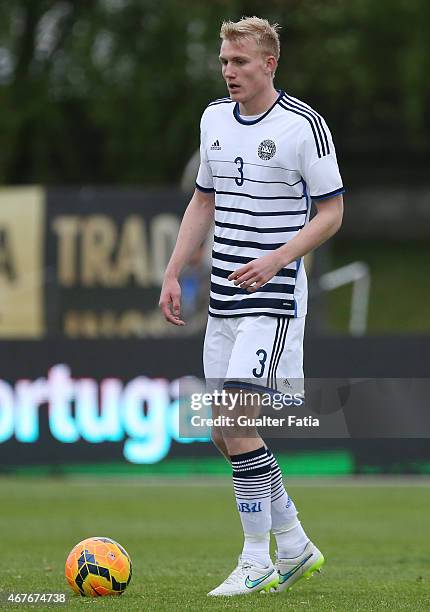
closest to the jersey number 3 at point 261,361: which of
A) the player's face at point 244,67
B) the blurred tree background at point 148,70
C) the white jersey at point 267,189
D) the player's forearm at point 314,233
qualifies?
the white jersey at point 267,189

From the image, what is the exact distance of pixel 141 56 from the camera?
31.8 m

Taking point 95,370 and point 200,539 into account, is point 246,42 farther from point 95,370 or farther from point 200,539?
point 95,370

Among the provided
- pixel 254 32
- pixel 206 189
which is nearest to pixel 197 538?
pixel 206 189

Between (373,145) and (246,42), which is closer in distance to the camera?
(246,42)

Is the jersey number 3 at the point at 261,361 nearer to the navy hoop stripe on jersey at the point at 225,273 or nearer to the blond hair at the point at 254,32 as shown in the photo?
the navy hoop stripe on jersey at the point at 225,273

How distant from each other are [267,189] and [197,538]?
4846 mm

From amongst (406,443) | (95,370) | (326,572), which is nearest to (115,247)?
(95,370)

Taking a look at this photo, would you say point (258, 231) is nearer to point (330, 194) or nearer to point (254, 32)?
point (330, 194)

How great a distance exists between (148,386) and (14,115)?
1713 cm

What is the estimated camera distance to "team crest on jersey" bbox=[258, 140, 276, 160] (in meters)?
6.52

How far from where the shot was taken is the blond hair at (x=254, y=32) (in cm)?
646

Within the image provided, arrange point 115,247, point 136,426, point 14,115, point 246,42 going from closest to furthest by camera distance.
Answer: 1. point 246,42
2. point 136,426
3. point 115,247
4. point 14,115

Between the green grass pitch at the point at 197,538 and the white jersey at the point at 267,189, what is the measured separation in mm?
1443

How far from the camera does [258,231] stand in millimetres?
6574
